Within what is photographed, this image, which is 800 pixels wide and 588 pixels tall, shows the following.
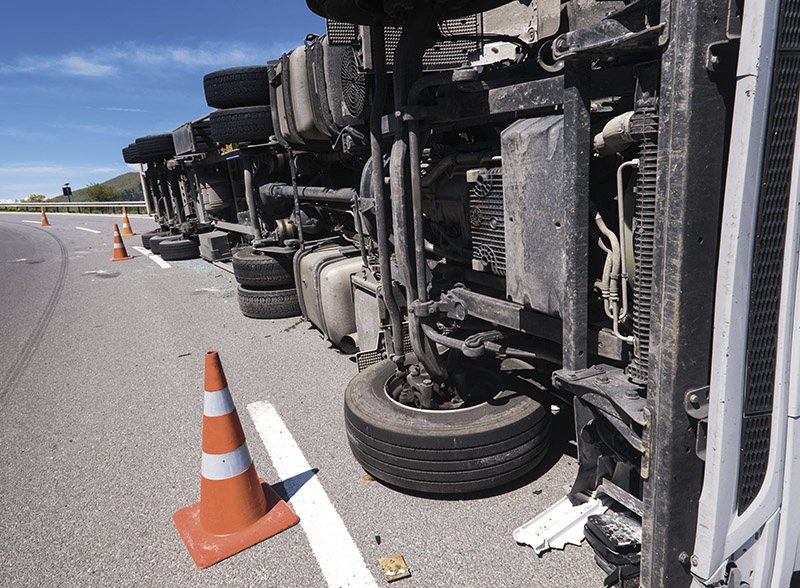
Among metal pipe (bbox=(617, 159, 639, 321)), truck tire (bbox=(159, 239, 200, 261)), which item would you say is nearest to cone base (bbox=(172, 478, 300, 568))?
metal pipe (bbox=(617, 159, 639, 321))

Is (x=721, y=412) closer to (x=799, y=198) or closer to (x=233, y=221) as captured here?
(x=799, y=198)

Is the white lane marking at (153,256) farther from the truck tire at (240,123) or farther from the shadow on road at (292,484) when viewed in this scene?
the shadow on road at (292,484)

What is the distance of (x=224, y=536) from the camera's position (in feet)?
8.02

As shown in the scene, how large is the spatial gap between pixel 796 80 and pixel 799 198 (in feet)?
0.97

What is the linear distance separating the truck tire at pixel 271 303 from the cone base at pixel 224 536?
11.3 ft

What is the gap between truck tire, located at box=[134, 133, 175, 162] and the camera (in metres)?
12.0

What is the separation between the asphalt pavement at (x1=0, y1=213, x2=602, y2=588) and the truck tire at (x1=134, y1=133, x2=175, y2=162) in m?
6.80

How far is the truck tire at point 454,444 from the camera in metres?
Answer: 2.47

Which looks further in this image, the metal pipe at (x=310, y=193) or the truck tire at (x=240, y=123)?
the truck tire at (x=240, y=123)

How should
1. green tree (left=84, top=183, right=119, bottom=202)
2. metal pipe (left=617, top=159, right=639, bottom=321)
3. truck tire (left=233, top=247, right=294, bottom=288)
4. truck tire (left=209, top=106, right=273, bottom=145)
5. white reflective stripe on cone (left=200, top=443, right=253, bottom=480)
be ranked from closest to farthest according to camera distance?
metal pipe (left=617, top=159, right=639, bottom=321) < white reflective stripe on cone (left=200, top=443, right=253, bottom=480) < truck tire (left=233, top=247, right=294, bottom=288) < truck tire (left=209, top=106, right=273, bottom=145) < green tree (left=84, top=183, right=119, bottom=202)

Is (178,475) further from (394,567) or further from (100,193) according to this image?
(100,193)

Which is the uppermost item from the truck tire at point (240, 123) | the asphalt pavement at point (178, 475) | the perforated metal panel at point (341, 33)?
the perforated metal panel at point (341, 33)

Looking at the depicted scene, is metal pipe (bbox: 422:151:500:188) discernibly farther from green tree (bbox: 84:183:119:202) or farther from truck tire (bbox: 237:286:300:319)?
green tree (bbox: 84:183:119:202)

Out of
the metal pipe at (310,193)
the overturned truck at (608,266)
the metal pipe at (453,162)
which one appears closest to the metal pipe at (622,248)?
the overturned truck at (608,266)
